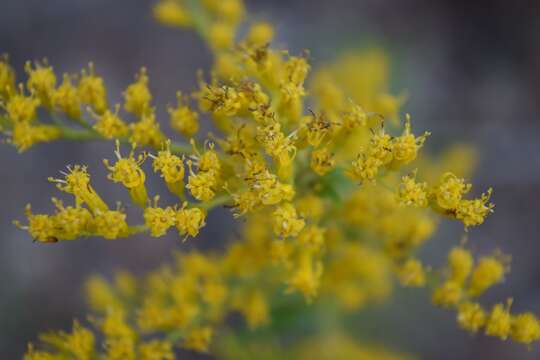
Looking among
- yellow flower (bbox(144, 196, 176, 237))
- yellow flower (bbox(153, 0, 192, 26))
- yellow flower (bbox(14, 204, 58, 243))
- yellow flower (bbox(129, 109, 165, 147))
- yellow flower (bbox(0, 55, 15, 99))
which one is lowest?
yellow flower (bbox(14, 204, 58, 243))

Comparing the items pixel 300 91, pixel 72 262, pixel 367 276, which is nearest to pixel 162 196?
pixel 72 262

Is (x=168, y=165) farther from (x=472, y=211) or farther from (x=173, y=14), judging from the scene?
(x=173, y=14)

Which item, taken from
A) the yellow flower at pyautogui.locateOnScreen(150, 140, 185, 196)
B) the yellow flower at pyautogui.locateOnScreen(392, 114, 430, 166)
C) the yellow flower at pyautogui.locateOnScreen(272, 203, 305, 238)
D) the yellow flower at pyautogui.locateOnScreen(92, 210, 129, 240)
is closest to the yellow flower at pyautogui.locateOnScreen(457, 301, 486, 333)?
A: the yellow flower at pyautogui.locateOnScreen(392, 114, 430, 166)

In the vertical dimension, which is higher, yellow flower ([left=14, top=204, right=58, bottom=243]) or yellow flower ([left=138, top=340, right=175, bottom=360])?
yellow flower ([left=14, top=204, right=58, bottom=243])

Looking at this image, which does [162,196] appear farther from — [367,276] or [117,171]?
[117,171]

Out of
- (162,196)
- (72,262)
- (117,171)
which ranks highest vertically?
(162,196)

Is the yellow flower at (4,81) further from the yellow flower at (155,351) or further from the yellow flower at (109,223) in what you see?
the yellow flower at (155,351)

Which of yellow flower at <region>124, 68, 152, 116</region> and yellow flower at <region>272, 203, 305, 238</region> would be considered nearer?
yellow flower at <region>272, 203, 305, 238</region>

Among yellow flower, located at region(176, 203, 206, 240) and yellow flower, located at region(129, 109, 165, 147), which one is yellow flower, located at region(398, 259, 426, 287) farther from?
yellow flower, located at region(129, 109, 165, 147)

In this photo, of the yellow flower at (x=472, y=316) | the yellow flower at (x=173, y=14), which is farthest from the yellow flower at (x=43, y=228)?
the yellow flower at (x=472, y=316)
